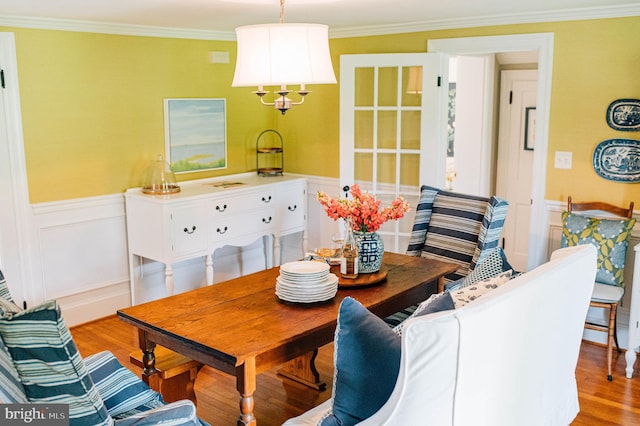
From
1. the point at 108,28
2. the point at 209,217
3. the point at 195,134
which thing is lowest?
the point at 209,217

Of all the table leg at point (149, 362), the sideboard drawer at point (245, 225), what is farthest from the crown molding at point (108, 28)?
the table leg at point (149, 362)

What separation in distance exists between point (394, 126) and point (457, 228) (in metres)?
1.33

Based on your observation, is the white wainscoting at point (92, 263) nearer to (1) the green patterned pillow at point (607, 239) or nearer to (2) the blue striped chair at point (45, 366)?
(1) the green patterned pillow at point (607, 239)

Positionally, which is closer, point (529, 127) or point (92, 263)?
point (92, 263)

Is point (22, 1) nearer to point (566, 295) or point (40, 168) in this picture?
point (40, 168)

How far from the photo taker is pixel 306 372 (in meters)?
3.67

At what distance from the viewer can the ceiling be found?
3.68m

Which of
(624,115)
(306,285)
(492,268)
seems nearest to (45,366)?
(306,285)

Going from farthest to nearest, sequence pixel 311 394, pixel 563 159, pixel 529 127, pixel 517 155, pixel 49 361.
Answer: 1. pixel 517 155
2. pixel 529 127
3. pixel 563 159
4. pixel 311 394
5. pixel 49 361

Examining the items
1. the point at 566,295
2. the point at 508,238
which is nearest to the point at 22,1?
the point at 566,295

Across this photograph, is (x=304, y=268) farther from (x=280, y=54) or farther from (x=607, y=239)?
(x=607, y=239)

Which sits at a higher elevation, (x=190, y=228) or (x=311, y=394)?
(x=190, y=228)

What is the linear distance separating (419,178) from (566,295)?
257cm

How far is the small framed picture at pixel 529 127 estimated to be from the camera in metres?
5.62
